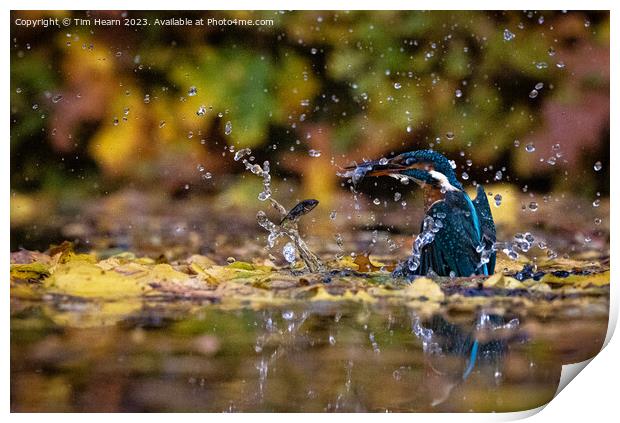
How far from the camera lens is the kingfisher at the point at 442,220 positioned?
1.99 m

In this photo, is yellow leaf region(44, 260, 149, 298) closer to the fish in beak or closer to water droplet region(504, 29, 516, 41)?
the fish in beak

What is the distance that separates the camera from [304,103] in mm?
1976

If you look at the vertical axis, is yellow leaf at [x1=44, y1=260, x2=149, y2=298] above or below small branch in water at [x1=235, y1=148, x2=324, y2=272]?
below

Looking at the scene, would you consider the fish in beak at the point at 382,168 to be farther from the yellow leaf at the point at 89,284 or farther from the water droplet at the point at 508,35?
the yellow leaf at the point at 89,284

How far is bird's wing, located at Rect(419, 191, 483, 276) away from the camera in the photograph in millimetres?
2012

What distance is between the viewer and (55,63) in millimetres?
1943

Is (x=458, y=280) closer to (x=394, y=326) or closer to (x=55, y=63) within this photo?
(x=394, y=326)

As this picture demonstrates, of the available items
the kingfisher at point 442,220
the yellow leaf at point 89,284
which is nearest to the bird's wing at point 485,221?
the kingfisher at point 442,220

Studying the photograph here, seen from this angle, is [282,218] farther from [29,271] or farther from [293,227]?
[29,271]

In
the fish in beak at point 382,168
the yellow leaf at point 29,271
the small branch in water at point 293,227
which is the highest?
the fish in beak at point 382,168

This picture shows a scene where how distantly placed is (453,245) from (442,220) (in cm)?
6

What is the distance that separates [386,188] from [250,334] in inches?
16.0

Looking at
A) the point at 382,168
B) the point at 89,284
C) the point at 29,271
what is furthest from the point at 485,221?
the point at 29,271

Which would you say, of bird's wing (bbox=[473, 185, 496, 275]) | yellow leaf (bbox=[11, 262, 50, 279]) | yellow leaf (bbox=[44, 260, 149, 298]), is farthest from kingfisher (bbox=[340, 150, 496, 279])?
yellow leaf (bbox=[11, 262, 50, 279])
